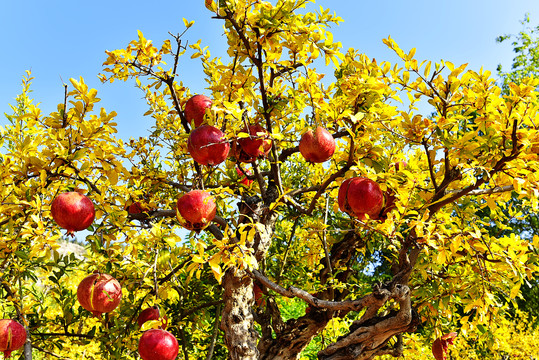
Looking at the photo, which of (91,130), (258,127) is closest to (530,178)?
(258,127)

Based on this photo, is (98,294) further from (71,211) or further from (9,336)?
(9,336)

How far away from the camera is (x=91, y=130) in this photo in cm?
218

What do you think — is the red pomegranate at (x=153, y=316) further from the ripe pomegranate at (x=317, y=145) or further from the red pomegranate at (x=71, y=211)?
the ripe pomegranate at (x=317, y=145)

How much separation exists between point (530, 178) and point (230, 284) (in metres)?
1.98

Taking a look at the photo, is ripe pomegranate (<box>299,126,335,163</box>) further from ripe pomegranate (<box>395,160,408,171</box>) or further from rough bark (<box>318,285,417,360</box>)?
rough bark (<box>318,285,417,360</box>)

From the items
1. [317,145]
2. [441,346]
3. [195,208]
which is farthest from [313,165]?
[441,346]

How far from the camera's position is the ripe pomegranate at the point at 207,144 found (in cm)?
214

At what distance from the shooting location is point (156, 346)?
2.17m

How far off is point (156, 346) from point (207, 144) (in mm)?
1149

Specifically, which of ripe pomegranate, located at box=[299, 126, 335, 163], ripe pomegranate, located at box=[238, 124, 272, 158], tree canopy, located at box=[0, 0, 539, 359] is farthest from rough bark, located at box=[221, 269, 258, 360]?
ripe pomegranate, located at box=[299, 126, 335, 163]

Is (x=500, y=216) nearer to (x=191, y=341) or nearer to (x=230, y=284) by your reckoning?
(x=230, y=284)

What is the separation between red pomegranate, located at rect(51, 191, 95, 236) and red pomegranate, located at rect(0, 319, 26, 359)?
3.26ft

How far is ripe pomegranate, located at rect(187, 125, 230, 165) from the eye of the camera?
7.02ft

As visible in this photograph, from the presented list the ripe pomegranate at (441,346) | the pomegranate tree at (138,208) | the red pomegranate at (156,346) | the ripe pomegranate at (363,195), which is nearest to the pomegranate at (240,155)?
the ripe pomegranate at (363,195)
